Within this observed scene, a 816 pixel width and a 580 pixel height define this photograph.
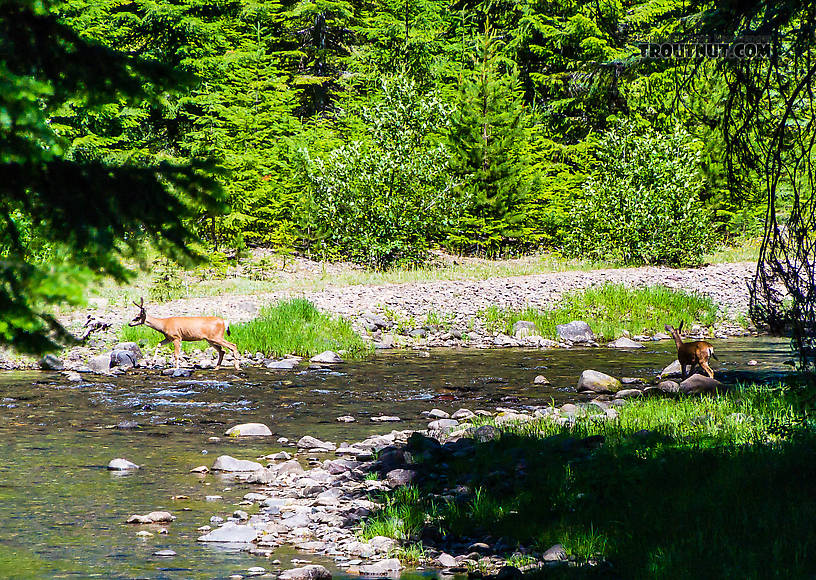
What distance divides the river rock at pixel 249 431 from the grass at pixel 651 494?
3090mm

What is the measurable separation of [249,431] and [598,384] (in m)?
5.89

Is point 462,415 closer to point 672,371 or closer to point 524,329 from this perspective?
point 672,371

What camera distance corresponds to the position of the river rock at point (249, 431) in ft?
35.1

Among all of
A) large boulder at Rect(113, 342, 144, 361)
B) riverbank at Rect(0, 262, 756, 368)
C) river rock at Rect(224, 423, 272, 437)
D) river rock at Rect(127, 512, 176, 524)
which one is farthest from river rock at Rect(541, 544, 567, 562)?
large boulder at Rect(113, 342, 144, 361)

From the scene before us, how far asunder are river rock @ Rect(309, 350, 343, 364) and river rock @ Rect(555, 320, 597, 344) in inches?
246

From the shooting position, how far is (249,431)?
10.7 meters

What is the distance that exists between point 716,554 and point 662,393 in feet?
22.0

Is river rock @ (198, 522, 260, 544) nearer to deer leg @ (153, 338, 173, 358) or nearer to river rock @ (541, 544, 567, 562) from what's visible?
river rock @ (541, 544, 567, 562)

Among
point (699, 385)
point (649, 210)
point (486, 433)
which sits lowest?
point (486, 433)

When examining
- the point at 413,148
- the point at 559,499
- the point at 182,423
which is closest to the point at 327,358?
the point at 182,423

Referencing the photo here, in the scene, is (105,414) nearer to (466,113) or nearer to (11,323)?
(11,323)

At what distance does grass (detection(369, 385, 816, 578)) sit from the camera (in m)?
5.27

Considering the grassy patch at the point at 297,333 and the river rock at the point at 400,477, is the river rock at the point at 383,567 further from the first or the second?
the grassy patch at the point at 297,333

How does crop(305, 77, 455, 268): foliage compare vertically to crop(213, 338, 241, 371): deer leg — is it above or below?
above
